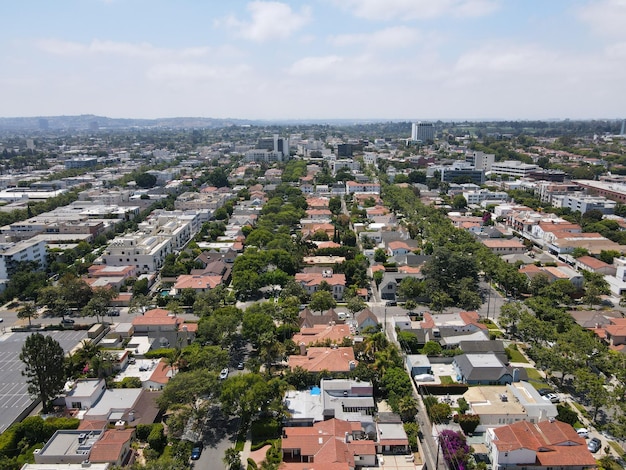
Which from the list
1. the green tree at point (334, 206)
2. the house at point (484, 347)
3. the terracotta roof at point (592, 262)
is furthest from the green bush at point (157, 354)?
the green tree at point (334, 206)

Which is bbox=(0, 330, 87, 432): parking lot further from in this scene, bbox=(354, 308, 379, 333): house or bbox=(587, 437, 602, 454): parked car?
bbox=(587, 437, 602, 454): parked car

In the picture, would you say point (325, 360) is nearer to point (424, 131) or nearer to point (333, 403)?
point (333, 403)

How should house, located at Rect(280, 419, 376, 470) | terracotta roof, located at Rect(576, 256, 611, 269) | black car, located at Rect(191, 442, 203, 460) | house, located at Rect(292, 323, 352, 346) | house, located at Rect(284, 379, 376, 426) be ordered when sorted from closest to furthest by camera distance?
house, located at Rect(280, 419, 376, 470) < black car, located at Rect(191, 442, 203, 460) < house, located at Rect(284, 379, 376, 426) < house, located at Rect(292, 323, 352, 346) < terracotta roof, located at Rect(576, 256, 611, 269)

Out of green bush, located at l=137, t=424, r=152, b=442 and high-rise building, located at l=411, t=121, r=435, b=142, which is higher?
high-rise building, located at l=411, t=121, r=435, b=142

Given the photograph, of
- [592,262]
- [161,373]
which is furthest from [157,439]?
[592,262]

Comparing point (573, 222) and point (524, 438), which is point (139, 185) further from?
point (524, 438)

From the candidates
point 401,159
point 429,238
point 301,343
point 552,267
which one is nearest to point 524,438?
point 301,343

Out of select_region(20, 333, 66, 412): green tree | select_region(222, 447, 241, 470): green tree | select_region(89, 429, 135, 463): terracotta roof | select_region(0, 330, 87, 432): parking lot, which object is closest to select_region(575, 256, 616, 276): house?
select_region(222, 447, 241, 470): green tree
